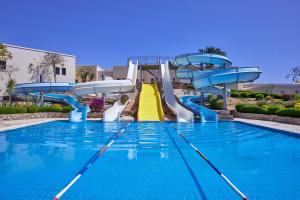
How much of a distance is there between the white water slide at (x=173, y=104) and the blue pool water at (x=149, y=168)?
7.23m

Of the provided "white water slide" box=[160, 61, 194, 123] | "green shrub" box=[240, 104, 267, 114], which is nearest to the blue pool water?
"white water slide" box=[160, 61, 194, 123]


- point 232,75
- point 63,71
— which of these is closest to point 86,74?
point 63,71

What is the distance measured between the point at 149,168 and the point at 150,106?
16144 millimetres

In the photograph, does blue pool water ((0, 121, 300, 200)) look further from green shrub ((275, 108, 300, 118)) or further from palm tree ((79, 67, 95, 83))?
palm tree ((79, 67, 95, 83))

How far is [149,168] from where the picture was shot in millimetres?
7055

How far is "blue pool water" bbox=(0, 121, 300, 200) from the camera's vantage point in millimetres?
Result: 5297

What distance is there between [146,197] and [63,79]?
34.5m

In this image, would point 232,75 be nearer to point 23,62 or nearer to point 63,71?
point 23,62

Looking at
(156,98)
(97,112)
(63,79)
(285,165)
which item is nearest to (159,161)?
(285,165)

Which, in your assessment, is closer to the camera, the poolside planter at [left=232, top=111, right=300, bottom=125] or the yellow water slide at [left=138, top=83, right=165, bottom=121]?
the poolside planter at [left=232, top=111, right=300, bottom=125]

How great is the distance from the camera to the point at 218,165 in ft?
24.3

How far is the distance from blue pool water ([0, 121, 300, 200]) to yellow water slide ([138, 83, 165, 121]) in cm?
819

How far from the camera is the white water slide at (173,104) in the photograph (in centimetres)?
1895

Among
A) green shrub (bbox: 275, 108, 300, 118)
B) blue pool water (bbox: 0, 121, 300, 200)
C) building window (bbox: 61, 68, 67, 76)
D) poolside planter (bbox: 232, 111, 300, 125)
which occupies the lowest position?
blue pool water (bbox: 0, 121, 300, 200)
